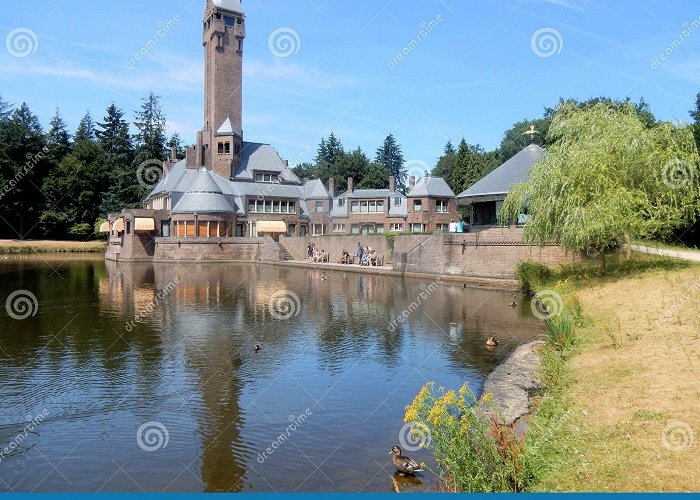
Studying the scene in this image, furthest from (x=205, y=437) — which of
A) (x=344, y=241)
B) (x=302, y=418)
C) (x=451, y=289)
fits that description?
(x=344, y=241)

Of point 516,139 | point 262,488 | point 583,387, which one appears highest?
point 516,139

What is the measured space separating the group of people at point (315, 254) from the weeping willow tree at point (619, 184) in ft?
98.3

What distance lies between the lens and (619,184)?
2345 centimetres

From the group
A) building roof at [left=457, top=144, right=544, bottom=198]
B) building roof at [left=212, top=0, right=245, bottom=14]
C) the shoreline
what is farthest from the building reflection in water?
building roof at [left=212, top=0, right=245, bottom=14]

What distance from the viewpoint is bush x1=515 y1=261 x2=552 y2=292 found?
29625 millimetres

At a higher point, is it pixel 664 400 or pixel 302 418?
pixel 664 400

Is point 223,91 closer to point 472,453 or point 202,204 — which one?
point 202,204

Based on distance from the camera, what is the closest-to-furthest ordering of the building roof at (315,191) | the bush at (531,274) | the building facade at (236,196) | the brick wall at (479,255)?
the bush at (531,274), the brick wall at (479,255), the building facade at (236,196), the building roof at (315,191)

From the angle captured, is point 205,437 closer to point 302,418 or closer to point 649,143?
point 302,418

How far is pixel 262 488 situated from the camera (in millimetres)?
8383

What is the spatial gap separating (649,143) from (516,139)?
7498 centimetres

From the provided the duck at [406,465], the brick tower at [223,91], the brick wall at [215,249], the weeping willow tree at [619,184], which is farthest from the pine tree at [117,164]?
the duck at [406,465]

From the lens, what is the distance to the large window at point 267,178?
240 ft

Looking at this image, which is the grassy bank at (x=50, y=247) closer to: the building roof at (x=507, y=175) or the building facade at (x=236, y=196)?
the building facade at (x=236, y=196)
